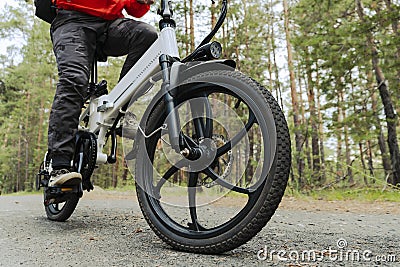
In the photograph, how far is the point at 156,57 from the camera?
2.08 metres

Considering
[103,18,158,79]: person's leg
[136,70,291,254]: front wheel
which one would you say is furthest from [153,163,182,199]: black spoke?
[103,18,158,79]: person's leg

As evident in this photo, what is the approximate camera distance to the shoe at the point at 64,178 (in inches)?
82.4

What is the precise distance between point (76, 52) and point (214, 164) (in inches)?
46.6

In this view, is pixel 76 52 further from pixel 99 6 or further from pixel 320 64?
pixel 320 64

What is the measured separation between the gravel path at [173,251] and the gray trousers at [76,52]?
48 cm

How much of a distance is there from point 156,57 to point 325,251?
131 centimetres

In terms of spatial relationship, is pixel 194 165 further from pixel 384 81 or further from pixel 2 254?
pixel 384 81

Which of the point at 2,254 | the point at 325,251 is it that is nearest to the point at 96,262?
the point at 2,254

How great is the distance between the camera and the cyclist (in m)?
2.22

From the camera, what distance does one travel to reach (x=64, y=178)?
209cm

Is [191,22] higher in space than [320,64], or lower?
higher

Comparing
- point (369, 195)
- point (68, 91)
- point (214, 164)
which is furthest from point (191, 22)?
point (214, 164)

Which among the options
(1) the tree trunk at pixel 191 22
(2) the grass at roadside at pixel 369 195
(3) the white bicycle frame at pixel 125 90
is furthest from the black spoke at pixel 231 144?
(1) the tree trunk at pixel 191 22

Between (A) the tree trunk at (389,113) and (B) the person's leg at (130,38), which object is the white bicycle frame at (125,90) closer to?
(B) the person's leg at (130,38)
